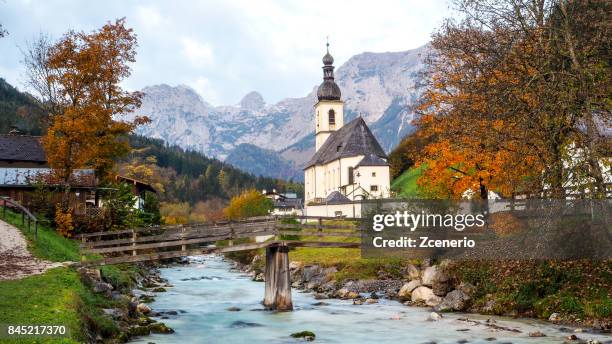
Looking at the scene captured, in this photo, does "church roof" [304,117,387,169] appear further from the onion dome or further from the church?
the onion dome

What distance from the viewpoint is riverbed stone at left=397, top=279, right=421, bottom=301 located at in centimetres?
3034

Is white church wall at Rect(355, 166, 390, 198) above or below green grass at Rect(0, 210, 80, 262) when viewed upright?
above

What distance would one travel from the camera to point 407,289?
30766 mm

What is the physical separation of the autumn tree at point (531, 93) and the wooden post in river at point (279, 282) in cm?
971

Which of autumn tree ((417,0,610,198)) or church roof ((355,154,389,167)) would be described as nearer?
autumn tree ((417,0,610,198))

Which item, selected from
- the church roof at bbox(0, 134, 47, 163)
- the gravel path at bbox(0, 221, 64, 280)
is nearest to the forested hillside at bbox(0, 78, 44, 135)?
the church roof at bbox(0, 134, 47, 163)

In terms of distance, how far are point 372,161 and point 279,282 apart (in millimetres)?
52610

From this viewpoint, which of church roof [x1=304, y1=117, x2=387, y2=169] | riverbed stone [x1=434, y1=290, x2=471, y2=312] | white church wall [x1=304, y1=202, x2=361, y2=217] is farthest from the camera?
church roof [x1=304, y1=117, x2=387, y2=169]

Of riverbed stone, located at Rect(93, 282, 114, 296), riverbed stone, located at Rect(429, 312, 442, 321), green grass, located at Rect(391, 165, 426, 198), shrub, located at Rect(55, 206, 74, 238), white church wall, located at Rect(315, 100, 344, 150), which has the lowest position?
riverbed stone, located at Rect(429, 312, 442, 321)

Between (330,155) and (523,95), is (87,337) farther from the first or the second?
(330,155)

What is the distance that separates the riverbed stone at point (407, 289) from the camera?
99.6 feet

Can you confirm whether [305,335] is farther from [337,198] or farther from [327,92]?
[327,92]

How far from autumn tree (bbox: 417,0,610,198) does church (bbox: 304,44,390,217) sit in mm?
36109

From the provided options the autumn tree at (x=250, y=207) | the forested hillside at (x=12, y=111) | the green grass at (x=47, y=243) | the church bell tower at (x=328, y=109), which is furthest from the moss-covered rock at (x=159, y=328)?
the church bell tower at (x=328, y=109)
